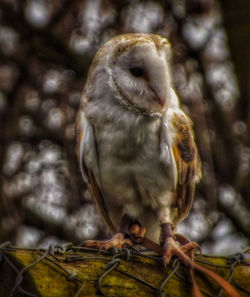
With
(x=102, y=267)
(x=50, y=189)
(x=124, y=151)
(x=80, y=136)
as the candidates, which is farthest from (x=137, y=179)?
(x=50, y=189)

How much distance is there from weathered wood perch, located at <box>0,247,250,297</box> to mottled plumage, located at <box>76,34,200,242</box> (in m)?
0.80

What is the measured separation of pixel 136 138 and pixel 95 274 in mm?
1075

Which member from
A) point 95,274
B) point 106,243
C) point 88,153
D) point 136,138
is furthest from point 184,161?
point 95,274

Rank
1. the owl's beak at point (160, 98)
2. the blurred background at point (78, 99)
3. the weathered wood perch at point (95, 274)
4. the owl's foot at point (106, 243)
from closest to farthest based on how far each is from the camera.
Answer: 1. the weathered wood perch at point (95, 274)
2. the owl's foot at point (106, 243)
3. the owl's beak at point (160, 98)
4. the blurred background at point (78, 99)

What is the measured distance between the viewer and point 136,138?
2.60 meters

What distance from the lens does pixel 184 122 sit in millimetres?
2756

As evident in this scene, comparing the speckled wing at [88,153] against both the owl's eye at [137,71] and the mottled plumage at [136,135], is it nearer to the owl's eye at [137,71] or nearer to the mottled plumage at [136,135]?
the mottled plumage at [136,135]

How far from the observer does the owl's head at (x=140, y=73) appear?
2631mm

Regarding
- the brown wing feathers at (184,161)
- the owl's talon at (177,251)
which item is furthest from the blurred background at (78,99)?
the owl's talon at (177,251)

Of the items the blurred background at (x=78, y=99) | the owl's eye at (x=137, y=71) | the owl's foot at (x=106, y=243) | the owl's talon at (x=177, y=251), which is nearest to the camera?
the owl's talon at (x=177, y=251)

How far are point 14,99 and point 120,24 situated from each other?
44.3 inches

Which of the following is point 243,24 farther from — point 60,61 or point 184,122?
point 184,122

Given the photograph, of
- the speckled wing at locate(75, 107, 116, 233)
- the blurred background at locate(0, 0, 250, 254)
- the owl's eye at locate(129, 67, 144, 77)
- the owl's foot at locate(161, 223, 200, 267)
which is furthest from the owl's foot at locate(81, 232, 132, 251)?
the blurred background at locate(0, 0, 250, 254)

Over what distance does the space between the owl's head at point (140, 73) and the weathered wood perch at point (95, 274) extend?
37.2 inches
